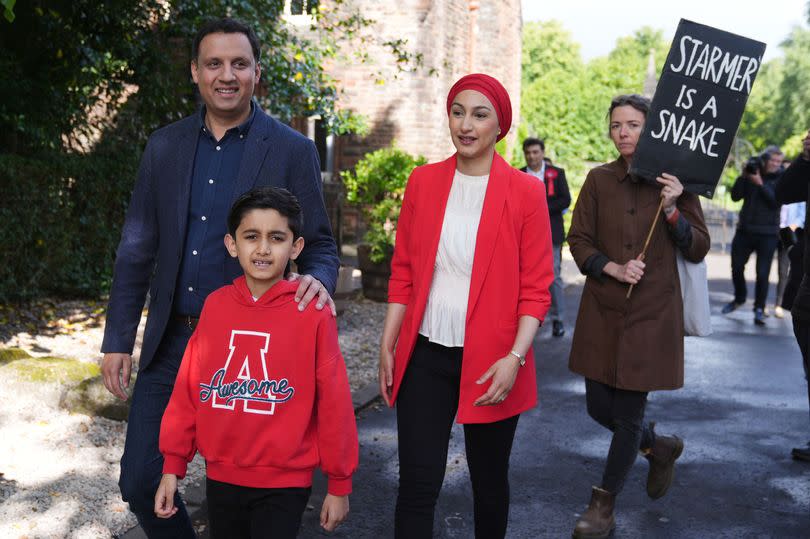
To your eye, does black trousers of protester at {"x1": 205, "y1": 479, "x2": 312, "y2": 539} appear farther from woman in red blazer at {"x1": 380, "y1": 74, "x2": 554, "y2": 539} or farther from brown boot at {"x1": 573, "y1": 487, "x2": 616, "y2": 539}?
brown boot at {"x1": 573, "y1": 487, "x2": 616, "y2": 539}

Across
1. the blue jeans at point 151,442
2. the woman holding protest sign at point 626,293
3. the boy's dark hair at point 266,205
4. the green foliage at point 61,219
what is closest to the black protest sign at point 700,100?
the woman holding protest sign at point 626,293

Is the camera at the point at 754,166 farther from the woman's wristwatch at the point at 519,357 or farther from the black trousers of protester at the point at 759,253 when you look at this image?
the woman's wristwatch at the point at 519,357

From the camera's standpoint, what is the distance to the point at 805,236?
5.53 meters

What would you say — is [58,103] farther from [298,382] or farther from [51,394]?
[298,382]

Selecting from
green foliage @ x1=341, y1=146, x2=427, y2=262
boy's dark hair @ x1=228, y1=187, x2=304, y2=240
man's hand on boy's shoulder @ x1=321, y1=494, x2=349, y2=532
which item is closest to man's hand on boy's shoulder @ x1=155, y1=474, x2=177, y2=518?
man's hand on boy's shoulder @ x1=321, y1=494, x2=349, y2=532

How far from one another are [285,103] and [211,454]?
9.30 meters

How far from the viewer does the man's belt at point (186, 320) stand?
3.35 metres

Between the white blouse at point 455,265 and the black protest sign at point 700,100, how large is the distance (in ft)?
4.33

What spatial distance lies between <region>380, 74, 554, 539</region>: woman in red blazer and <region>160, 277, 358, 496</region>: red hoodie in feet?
2.37

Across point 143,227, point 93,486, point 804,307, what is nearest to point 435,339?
point 143,227

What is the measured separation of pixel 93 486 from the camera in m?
4.91

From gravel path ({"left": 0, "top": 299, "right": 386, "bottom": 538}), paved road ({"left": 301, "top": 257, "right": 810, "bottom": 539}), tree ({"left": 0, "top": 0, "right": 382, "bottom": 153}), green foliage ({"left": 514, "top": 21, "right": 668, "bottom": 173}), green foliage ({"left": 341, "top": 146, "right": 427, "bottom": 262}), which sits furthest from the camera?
A: green foliage ({"left": 514, "top": 21, "right": 668, "bottom": 173})

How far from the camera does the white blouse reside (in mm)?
3621

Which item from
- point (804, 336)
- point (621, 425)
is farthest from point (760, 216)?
point (621, 425)
